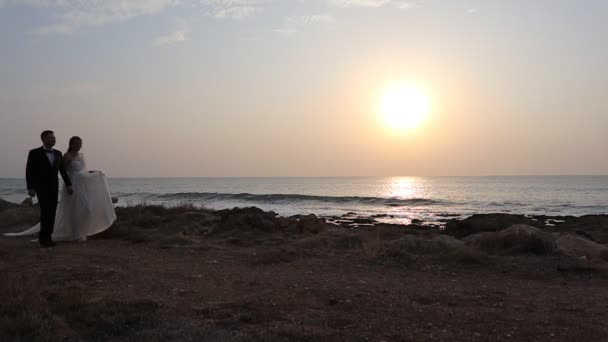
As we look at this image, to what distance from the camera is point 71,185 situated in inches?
375

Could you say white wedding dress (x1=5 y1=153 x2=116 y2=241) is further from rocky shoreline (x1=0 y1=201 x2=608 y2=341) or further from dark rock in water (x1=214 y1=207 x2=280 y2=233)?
dark rock in water (x1=214 y1=207 x2=280 y2=233)

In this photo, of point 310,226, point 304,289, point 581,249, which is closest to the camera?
point 304,289

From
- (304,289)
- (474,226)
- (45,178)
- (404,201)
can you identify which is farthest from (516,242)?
→ (404,201)

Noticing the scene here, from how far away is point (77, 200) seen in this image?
383 inches

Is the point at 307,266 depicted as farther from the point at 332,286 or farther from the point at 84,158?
the point at 84,158

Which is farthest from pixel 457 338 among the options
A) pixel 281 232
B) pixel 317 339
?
pixel 281 232

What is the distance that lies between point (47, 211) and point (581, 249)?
974 cm

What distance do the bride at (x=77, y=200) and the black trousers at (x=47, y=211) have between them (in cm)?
95

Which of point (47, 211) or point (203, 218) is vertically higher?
point (47, 211)

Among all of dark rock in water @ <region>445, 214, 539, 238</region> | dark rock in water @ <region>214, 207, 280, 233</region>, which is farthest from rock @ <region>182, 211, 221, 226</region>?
dark rock in water @ <region>445, 214, 539, 238</region>

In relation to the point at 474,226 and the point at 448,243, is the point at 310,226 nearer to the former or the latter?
the point at 448,243

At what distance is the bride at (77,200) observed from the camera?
379 inches

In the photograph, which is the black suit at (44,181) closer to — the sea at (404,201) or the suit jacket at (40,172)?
the suit jacket at (40,172)

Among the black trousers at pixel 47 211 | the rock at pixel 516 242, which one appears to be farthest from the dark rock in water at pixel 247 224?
the rock at pixel 516 242
